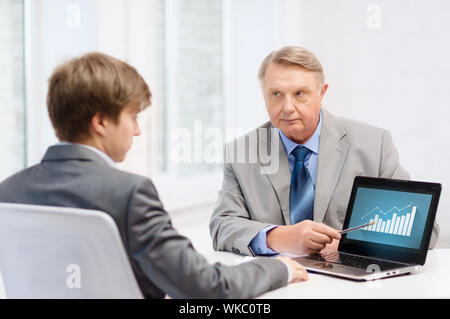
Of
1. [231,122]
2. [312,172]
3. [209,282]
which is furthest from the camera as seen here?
[231,122]

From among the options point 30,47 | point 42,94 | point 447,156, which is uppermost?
point 30,47

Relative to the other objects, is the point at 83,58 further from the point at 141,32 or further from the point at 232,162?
the point at 141,32

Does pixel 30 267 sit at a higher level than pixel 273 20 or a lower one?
lower

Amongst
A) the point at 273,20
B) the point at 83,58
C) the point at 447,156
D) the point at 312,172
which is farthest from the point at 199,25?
the point at 83,58

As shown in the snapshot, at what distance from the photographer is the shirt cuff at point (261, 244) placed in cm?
178

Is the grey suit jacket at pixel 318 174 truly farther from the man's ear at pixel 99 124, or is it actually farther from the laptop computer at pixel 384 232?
the man's ear at pixel 99 124

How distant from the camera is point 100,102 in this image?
47.3 inches

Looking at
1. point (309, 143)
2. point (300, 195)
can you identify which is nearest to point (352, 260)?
point (300, 195)

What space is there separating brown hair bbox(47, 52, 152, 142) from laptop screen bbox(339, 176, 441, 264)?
0.80 metres

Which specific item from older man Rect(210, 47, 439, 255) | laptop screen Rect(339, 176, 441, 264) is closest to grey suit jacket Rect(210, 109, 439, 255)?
older man Rect(210, 47, 439, 255)

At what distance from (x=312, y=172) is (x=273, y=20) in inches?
79.4

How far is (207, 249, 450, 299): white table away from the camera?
1331 mm

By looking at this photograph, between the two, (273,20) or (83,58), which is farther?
(273,20)

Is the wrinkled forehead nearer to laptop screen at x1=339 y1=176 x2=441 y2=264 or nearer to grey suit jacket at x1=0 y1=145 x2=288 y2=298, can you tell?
laptop screen at x1=339 y1=176 x2=441 y2=264
